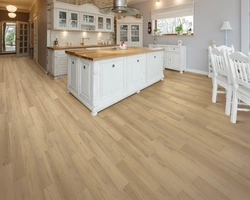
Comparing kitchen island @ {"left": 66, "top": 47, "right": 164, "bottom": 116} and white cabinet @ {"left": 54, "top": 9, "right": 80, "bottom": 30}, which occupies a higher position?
white cabinet @ {"left": 54, "top": 9, "right": 80, "bottom": 30}

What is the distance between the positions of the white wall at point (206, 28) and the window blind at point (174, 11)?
146 mm

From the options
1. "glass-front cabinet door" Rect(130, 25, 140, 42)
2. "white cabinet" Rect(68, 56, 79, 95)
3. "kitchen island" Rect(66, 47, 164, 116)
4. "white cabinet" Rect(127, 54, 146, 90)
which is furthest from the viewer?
"glass-front cabinet door" Rect(130, 25, 140, 42)

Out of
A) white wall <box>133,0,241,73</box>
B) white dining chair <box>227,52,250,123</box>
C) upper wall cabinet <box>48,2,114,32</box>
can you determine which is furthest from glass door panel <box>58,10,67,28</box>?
white dining chair <box>227,52,250,123</box>

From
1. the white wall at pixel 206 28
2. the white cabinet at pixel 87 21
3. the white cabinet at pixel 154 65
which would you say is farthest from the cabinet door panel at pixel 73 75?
the white wall at pixel 206 28

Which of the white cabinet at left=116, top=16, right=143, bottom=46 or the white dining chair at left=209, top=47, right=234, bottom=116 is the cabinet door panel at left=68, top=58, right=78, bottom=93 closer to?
the white dining chair at left=209, top=47, right=234, bottom=116

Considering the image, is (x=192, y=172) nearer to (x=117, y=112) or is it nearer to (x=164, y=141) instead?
(x=164, y=141)

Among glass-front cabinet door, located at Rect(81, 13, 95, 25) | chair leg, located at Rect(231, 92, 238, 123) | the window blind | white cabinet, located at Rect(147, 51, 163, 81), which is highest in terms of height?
the window blind

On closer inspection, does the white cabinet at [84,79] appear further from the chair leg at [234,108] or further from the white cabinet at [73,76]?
the chair leg at [234,108]

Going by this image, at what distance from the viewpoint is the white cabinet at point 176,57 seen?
19.0 ft

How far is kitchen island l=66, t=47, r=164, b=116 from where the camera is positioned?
2648mm

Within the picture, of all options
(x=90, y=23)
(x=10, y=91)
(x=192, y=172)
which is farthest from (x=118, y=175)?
(x=90, y=23)

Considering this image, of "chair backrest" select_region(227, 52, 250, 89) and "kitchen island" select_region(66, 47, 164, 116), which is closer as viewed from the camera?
"chair backrest" select_region(227, 52, 250, 89)

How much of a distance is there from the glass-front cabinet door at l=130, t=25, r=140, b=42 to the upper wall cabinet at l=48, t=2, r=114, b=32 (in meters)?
1.14

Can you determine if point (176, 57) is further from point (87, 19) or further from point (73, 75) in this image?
point (73, 75)
